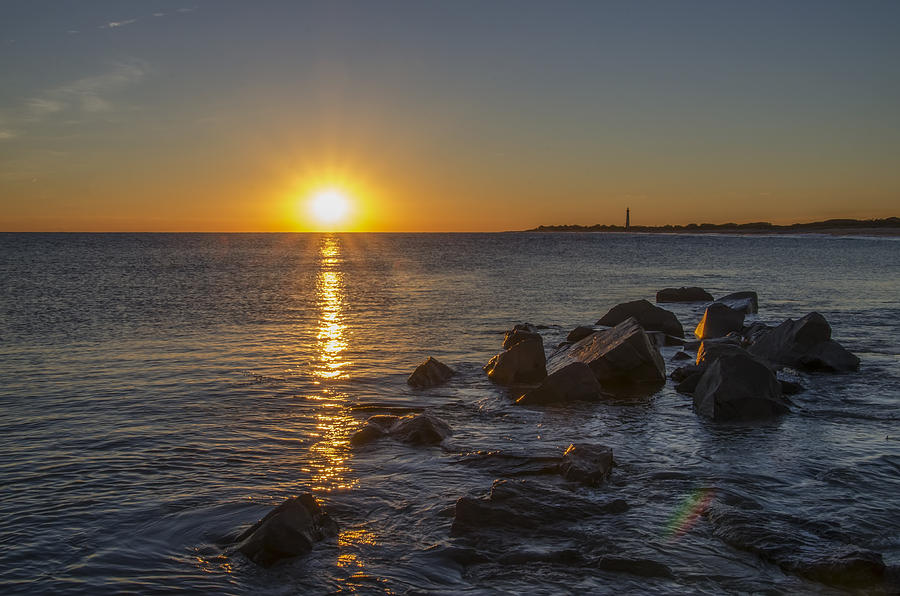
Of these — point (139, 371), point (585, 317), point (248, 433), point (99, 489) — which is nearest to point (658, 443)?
point (248, 433)

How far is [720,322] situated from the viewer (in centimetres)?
2394

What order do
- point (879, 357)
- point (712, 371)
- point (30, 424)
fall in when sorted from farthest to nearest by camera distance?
point (879, 357)
point (712, 371)
point (30, 424)

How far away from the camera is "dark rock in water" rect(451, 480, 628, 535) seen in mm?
8336

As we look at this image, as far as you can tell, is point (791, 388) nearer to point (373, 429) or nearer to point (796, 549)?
point (796, 549)

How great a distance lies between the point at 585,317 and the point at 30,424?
23124 mm

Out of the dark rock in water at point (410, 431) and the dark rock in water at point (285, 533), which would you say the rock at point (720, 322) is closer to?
the dark rock in water at point (410, 431)

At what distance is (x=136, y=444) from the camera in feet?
39.3

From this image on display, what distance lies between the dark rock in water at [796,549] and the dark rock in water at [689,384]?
7.38 meters

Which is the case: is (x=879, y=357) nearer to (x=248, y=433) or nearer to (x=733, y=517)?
(x=733, y=517)

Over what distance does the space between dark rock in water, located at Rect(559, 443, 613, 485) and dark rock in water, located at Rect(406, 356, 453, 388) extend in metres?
6.62

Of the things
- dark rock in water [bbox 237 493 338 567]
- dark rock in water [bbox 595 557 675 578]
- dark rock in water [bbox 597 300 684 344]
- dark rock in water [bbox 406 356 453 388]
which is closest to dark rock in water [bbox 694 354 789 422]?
dark rock in water [bbox 406 356 453 388]

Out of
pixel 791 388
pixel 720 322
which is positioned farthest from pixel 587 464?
pixel 720 322

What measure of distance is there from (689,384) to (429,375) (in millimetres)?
6302

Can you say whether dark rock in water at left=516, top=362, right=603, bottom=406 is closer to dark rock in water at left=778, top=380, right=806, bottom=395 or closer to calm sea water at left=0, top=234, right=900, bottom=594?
calm sea water at left=0, top=234, right=900, bottom=594
